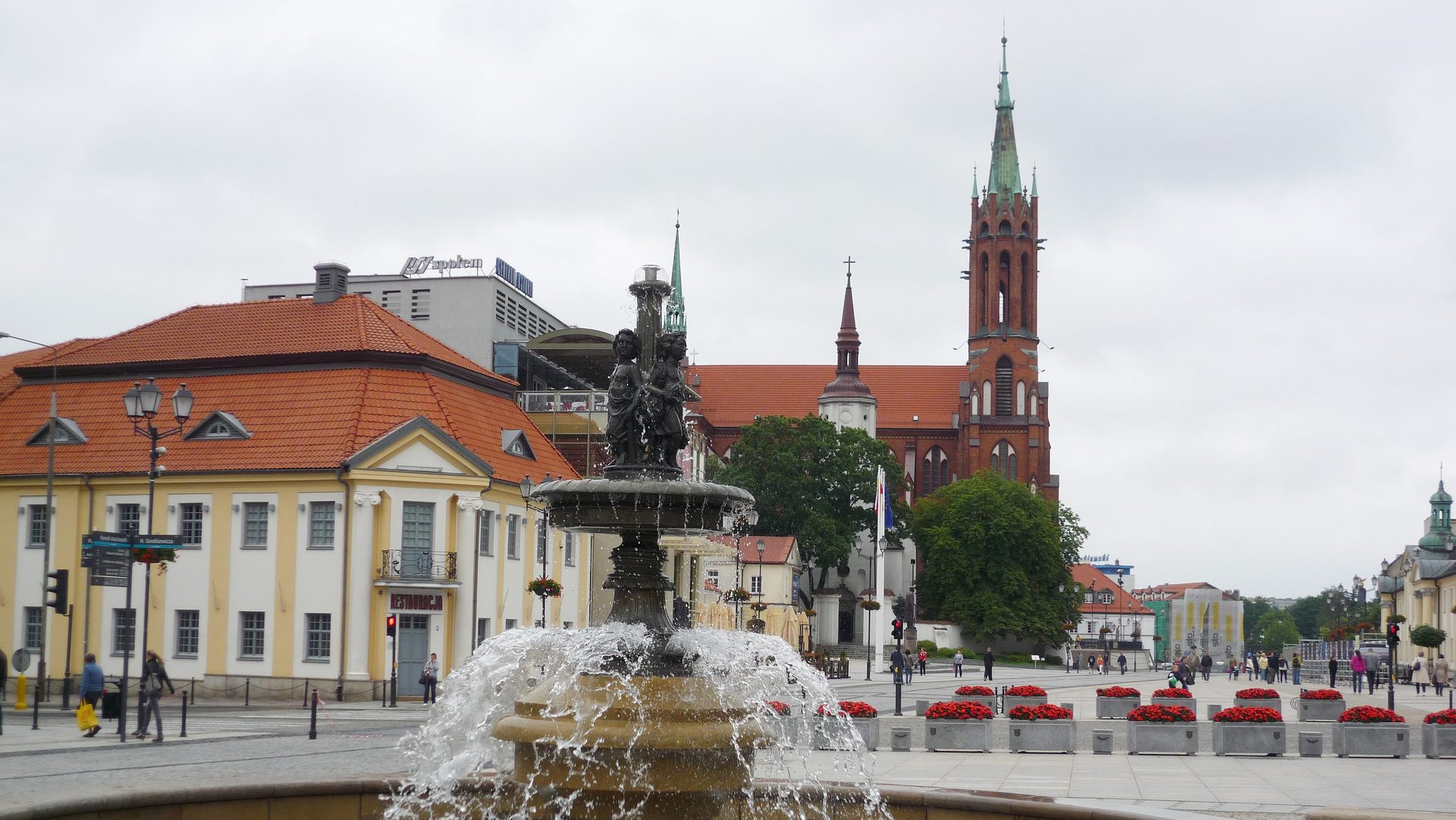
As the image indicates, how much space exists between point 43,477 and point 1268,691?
33018 mm

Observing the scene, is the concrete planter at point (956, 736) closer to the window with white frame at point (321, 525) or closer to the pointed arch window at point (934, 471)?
the window with white frame at point (321, 525)

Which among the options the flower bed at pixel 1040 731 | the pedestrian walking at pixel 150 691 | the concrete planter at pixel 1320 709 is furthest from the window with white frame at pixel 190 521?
the concrete planter at pixel 1320 709

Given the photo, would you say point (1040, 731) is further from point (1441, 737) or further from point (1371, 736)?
point (1441, 737)

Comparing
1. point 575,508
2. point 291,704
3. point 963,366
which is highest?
point 963,366

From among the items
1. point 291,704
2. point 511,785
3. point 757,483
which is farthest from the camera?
point 757,483

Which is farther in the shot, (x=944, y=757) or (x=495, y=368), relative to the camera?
(x=495, y=368)

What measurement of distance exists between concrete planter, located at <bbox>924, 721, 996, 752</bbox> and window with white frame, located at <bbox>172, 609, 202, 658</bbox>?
23.2m

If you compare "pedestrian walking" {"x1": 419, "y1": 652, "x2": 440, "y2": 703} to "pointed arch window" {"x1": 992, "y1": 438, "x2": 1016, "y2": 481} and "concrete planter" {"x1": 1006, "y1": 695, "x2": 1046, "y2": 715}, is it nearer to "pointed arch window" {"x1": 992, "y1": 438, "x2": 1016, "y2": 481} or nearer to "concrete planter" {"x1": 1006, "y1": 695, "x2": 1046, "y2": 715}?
"concrete planter" {"x1": 1006, "y1": 695, "x2": 1046, "y2": 715}

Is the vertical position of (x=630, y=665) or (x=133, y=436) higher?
(x=133, y=436)

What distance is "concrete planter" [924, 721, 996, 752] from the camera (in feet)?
81.4

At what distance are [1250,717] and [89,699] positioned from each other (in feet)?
64.0

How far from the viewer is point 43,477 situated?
41.2m

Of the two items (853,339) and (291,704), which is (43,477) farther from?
(853,339)

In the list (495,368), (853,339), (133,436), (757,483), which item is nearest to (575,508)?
(133,436)
